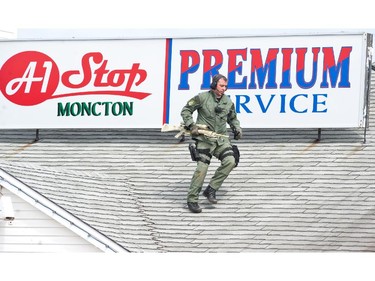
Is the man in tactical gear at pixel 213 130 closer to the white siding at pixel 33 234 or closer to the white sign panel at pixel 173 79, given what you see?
the white siding at pixel 33 234

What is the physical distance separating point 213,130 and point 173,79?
3.31m

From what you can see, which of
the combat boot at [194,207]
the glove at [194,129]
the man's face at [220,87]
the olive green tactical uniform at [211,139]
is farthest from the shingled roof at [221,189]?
the man's face at [220,87]

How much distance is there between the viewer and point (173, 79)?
24.2 m

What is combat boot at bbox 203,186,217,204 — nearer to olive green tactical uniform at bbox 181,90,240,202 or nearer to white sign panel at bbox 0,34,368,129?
olive green tactical uniform at bbox 181,90,240,202

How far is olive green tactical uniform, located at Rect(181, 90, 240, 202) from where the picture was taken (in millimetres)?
20891

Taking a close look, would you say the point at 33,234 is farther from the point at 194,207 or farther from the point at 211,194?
the point at 211,194

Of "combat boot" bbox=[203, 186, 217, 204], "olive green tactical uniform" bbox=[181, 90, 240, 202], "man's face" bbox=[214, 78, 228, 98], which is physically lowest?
"combat boot" bbox=[203, 186, 217, 204]

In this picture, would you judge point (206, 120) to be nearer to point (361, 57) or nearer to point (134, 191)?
point (134, 191)

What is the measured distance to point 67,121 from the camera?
2477 centimetres

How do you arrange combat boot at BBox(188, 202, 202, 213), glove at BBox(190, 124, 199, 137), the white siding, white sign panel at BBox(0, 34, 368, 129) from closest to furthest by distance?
the white siding → glove at BBox(190, 124, 199, 137) → combat boot at BBox(188, 202, 202, 213) → white sign panel at BBox(0, 34, 368, 129)

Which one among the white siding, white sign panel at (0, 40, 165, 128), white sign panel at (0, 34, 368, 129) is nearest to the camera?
the white siding

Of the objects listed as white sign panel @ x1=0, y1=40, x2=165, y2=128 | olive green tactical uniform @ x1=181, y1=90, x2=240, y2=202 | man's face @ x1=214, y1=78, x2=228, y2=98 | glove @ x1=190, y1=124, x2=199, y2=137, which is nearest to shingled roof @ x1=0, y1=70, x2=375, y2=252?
white sign panel @ x1=0, y1=40, x2=165, y2=128

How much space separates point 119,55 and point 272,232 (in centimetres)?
577

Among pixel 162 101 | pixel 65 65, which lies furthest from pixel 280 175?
pixel 65 65
